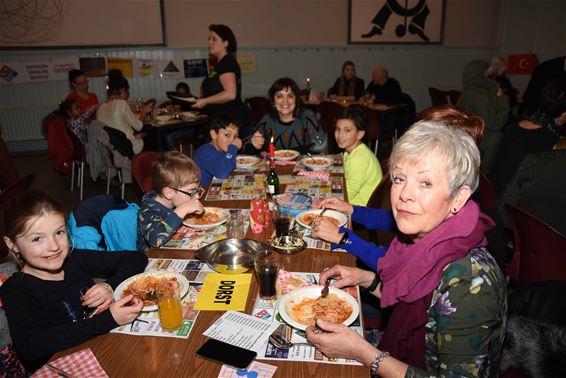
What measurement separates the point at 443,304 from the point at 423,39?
856 centimetres

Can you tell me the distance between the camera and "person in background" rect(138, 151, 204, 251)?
2.12 metres

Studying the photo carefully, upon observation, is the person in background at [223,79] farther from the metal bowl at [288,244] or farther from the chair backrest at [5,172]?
the metal bowl at [288,244]

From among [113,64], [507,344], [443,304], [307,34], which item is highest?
[307,34]

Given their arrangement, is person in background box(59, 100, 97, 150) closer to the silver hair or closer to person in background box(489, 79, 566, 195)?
person in background box(489, 79, 566, 195)

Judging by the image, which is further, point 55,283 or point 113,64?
point 113,64

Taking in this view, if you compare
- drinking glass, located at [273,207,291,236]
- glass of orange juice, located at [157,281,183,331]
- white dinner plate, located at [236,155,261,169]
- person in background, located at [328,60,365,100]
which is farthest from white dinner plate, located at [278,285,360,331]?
person in background, located at [328,60,365,100]

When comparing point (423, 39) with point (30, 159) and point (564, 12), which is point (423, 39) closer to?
point (564, 12)

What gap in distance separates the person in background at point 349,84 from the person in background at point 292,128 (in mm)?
3751

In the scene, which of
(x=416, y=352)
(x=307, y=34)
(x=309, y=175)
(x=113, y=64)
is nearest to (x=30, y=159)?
(x=113, y=64)

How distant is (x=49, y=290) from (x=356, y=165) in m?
2.16

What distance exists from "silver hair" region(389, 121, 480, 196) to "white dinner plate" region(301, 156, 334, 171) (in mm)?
1960

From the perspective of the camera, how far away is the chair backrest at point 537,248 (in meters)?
2.17

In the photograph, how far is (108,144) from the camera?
16.5 feet

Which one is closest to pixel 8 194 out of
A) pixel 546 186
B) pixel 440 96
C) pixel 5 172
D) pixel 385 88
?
pixel 5 172
